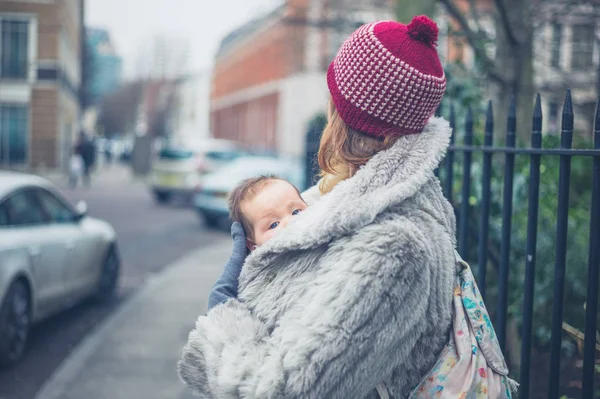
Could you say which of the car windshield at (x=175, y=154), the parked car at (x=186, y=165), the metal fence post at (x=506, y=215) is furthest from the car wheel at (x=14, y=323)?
the car windshield at (x=175, y=154)

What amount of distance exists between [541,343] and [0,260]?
3877 mm

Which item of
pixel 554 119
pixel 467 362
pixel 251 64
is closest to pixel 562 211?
pixel 467 362

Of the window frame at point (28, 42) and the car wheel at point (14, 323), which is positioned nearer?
the car wheel at point (14, 323)

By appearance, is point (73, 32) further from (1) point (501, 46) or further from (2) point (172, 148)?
(1) point (501, 46)

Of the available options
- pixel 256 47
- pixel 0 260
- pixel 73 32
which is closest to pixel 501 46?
pixel 0 260

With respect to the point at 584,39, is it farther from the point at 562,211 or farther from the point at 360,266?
the point at 360,266

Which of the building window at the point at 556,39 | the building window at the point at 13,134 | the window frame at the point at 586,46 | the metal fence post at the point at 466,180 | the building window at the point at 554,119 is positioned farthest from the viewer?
the building window at the point at 13,134

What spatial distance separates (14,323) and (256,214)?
4594mm

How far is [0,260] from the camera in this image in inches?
224

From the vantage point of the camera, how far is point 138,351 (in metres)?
6.28

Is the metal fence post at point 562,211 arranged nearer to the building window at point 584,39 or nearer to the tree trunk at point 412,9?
the tree trunk at point 412,9

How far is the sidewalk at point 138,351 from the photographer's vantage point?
5.28 m

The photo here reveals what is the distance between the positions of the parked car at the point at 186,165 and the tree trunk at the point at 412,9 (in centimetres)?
1398

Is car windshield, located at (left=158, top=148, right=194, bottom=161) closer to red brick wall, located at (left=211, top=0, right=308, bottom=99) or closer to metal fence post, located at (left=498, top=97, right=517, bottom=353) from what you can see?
red brick wall, located at (left=211, top=0, right=308, bottom=99)
